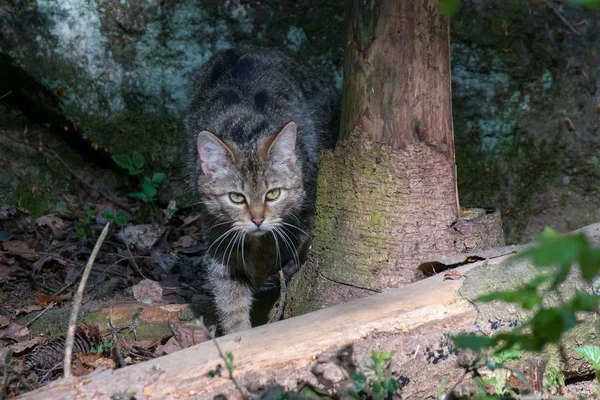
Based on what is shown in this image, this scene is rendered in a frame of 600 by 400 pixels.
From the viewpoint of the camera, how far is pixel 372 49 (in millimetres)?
3504

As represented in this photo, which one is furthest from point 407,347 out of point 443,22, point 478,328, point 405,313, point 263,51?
point 263,51

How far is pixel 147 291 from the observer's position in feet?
15.8

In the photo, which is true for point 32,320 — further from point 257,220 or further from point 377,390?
point 377,390

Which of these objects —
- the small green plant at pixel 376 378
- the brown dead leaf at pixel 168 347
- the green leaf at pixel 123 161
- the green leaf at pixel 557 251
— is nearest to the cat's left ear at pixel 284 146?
the brown dead leaf at pixel 168 347

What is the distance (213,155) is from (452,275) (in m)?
1.71

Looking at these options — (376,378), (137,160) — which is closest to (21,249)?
(137,160)

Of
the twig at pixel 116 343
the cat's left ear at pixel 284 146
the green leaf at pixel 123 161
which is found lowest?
the twig at pixel 116 343

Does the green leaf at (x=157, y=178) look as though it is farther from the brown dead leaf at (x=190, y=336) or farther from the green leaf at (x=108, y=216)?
the brown dead leaf at (x=190, y=336)

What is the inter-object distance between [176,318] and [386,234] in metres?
1.53

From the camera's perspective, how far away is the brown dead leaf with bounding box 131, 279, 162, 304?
4762mm

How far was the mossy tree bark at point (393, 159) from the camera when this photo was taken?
347 centimetres

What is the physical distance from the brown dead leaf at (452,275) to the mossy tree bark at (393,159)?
30 centimetres

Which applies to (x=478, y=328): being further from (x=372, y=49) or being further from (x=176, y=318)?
(x=176, y=318)

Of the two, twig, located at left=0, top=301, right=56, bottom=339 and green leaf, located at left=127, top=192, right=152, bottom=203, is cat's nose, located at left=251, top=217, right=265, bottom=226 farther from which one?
green leaf, located at left=127, top=192, right=152, bottom=203
